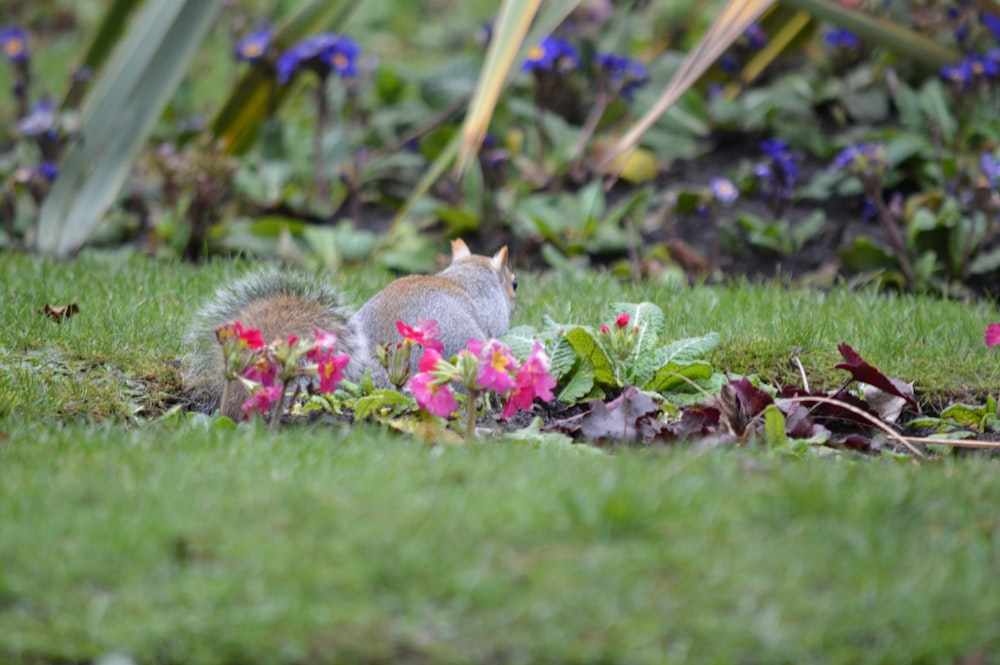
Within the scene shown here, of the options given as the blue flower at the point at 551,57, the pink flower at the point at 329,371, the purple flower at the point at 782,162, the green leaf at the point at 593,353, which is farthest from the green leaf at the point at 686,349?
the blue flower at the point at 551,57

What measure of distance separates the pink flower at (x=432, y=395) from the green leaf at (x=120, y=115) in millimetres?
3375

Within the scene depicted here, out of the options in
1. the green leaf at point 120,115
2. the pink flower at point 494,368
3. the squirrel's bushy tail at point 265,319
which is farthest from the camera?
the green leaf at point 120,115

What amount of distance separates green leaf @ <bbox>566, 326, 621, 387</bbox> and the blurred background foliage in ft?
4.86

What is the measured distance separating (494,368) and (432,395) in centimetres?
20

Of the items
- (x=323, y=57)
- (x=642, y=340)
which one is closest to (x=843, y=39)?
(x=323, y=57)

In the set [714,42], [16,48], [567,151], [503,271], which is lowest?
[503,271]

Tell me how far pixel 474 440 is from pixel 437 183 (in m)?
4.08

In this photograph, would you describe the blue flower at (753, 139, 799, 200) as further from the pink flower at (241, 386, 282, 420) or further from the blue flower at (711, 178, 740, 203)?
the pink flower at (241, 386, 282, 420)

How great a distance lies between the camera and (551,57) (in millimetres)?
6863

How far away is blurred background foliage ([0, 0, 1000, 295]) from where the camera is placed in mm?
6125

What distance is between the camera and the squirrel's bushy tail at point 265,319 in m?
3.79

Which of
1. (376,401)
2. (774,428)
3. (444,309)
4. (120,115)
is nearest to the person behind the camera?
(774,428)

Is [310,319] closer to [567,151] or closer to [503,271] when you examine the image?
[503,271]

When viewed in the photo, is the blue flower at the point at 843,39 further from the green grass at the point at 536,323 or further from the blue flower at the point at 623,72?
the green grass at the point at 536,323
